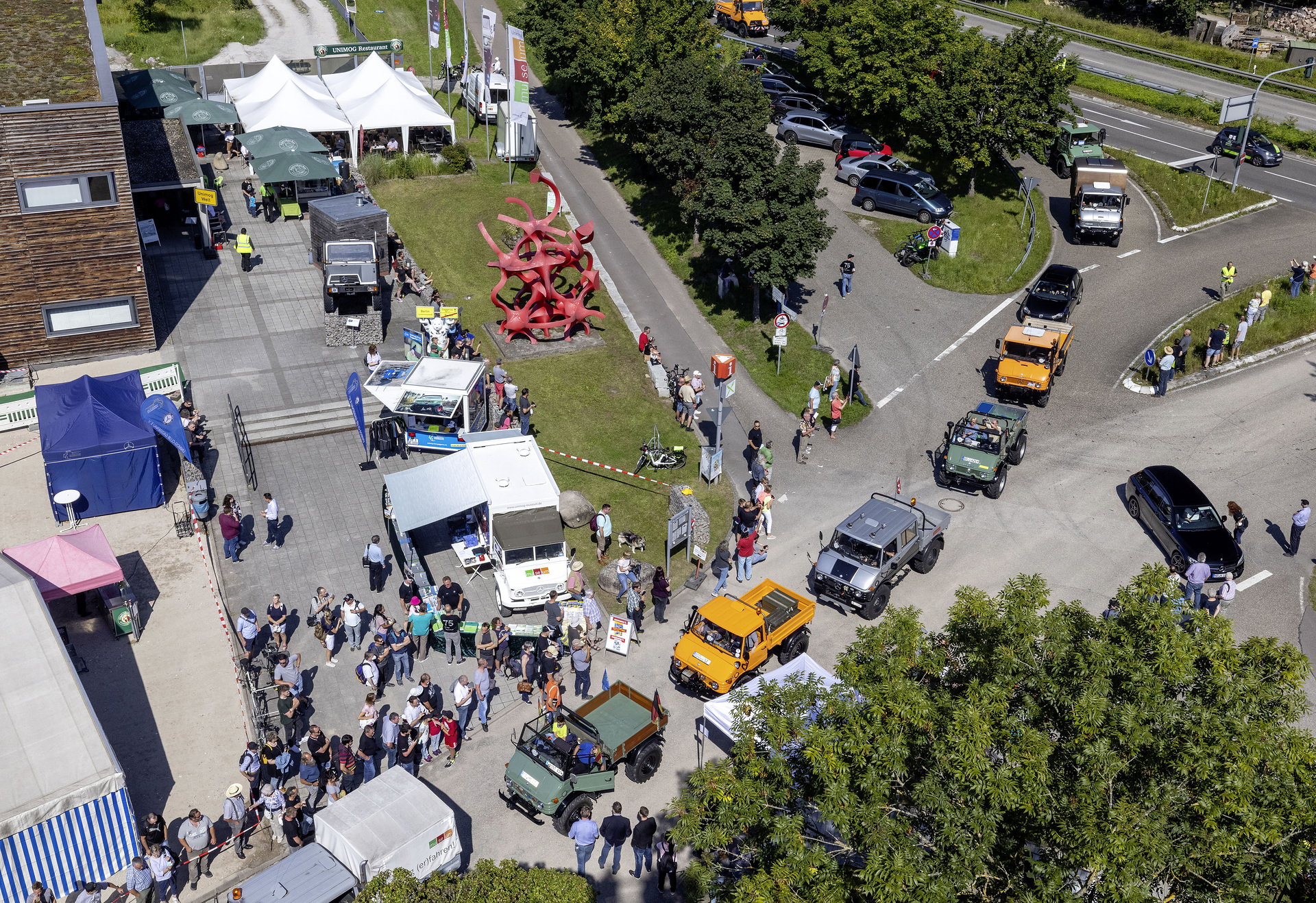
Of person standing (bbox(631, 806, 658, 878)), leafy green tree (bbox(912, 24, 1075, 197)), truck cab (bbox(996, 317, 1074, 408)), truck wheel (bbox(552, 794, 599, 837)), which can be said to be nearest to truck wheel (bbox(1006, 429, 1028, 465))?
truck cab (bbox(996, 317, 1074, 408))

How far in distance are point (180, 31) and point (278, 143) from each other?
2097cm

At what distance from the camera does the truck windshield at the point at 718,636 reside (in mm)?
22422

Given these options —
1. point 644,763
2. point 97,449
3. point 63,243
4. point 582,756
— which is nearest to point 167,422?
point 97,449

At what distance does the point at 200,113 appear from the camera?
45.8 m

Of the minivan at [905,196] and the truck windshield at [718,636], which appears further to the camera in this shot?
the minivan at [905,196]

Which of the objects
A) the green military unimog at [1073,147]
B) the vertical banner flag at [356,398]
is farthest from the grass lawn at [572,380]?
the green military unimog at [1073,147]

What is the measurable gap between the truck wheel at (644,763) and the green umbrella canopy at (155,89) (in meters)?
39.2

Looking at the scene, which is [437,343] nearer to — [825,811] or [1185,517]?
[1185,517]

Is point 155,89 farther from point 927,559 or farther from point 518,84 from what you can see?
point 927,559

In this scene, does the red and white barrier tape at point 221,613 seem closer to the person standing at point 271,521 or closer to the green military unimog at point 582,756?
the person standing at point 271,521

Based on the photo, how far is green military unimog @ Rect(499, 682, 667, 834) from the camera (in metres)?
19.5

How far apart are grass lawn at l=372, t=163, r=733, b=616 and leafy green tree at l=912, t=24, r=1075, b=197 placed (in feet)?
54.8

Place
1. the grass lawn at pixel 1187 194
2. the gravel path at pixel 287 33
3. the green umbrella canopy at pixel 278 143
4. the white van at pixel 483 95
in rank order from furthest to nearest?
the gravel path at pixel 287 33
the white van at pixel 483 95
the grass lawn at pixel 1187 194
the green umbrella canopy at pixel 278 143

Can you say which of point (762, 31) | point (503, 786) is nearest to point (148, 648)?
point (503, 786)
